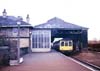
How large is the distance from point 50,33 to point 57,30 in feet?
9.48

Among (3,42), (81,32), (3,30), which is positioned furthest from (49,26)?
(3,42)

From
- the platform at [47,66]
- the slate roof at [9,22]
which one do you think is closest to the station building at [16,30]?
the slate roof at [9,22]

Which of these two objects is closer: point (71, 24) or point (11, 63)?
point (11, 63)

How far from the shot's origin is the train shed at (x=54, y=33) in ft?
174

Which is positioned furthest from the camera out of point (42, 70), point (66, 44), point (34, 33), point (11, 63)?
point (34, 33)

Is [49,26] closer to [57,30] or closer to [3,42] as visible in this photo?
[57,30]

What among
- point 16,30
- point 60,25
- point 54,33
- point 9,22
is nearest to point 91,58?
point 16,30

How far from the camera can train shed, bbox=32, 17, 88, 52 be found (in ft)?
174

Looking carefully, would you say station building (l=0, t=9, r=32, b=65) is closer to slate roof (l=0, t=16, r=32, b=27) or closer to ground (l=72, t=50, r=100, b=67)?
slate roof (l=0, t=16, r=32, b=27)

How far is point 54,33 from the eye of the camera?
2211 inches

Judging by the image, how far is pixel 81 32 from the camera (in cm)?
5644

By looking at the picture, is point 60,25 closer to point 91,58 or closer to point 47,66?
point 91,58

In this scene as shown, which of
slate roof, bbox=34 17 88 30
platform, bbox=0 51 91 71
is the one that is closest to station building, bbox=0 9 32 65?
slate roof, bbox=34 17 88 30

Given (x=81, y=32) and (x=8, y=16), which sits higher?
(x=8, y=16)
